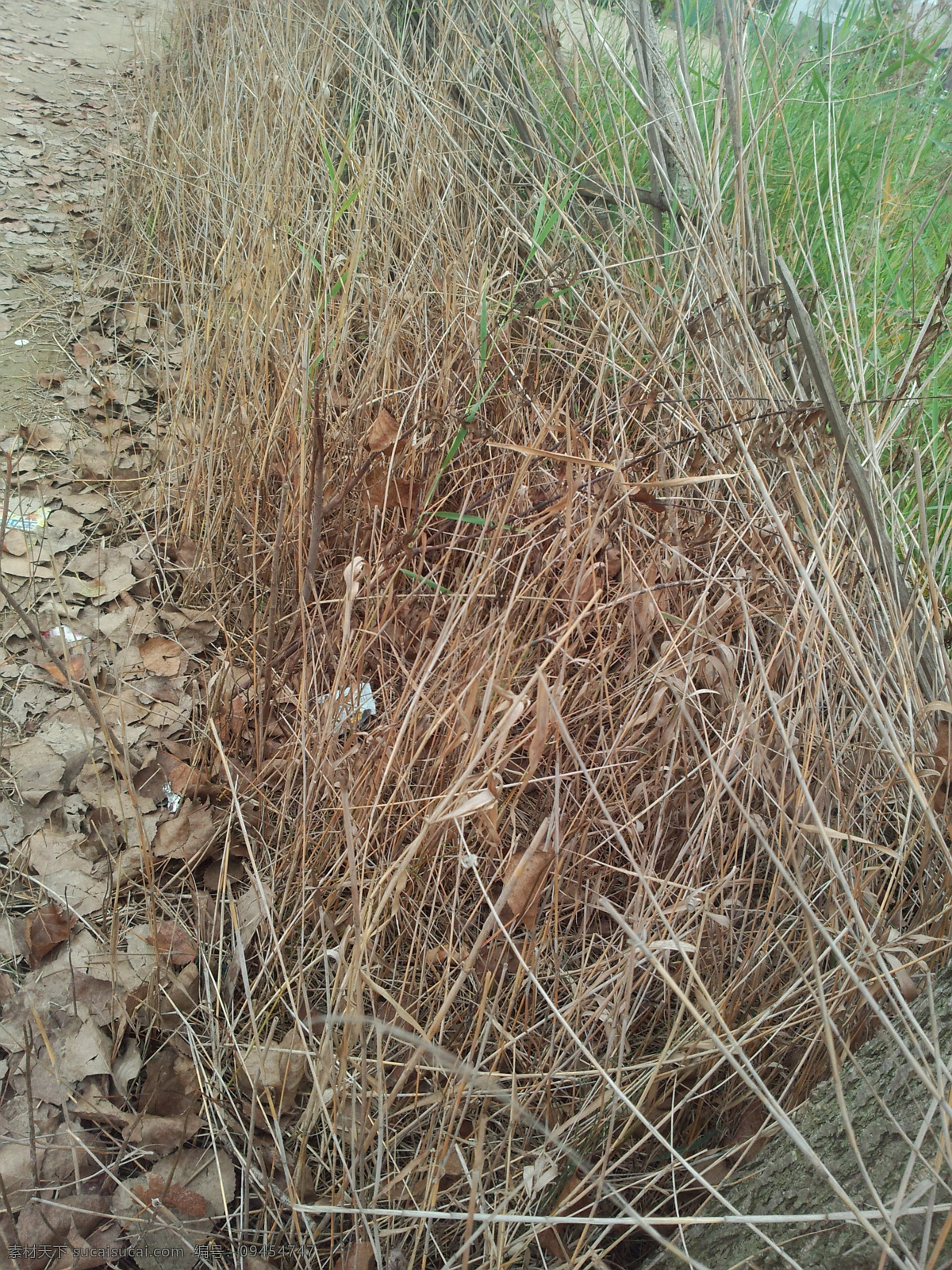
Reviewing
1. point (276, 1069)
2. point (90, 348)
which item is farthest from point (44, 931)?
point (90, 348)

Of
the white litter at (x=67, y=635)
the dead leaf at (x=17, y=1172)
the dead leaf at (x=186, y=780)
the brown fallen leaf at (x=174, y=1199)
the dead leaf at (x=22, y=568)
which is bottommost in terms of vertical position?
the dead leaf at (x=17, y=1172)

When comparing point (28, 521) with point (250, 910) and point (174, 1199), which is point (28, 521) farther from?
point (174, 1199)

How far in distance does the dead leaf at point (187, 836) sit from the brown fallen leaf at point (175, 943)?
11 centimetres

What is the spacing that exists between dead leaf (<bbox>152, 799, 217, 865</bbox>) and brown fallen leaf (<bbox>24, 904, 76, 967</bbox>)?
17 cm

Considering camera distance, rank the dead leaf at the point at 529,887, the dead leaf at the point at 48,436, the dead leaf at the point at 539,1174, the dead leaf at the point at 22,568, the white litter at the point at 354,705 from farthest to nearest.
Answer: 1. the dead leaf at the point at 48,436
2. the dead leaf at the point at 22,568
3. the white litter at the point at 354,705
4. the dead leaf at the point at 529,887
5. the dead leaf at the point at 539,1174

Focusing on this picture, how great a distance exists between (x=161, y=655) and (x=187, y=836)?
47 centimetres

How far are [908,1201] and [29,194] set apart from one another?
3.93 metres

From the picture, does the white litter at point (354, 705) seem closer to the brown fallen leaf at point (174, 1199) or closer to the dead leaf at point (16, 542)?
the brown fallen leaf at point (174, 1199)

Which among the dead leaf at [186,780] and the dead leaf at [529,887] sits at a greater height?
the dead leaf at [529,887]

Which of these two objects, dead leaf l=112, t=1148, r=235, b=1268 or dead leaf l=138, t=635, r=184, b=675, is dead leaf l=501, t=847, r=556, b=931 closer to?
dead leaf l=112, t=1148, r=235, b=1268

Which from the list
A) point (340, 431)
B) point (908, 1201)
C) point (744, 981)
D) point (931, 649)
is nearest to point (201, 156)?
point (340, 431)

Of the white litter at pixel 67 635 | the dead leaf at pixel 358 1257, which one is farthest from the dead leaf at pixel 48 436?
the dead leaf at pixel 358 1257

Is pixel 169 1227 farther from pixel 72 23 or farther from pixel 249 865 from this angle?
pixel 72 23

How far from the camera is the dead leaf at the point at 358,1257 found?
0.92 metres
